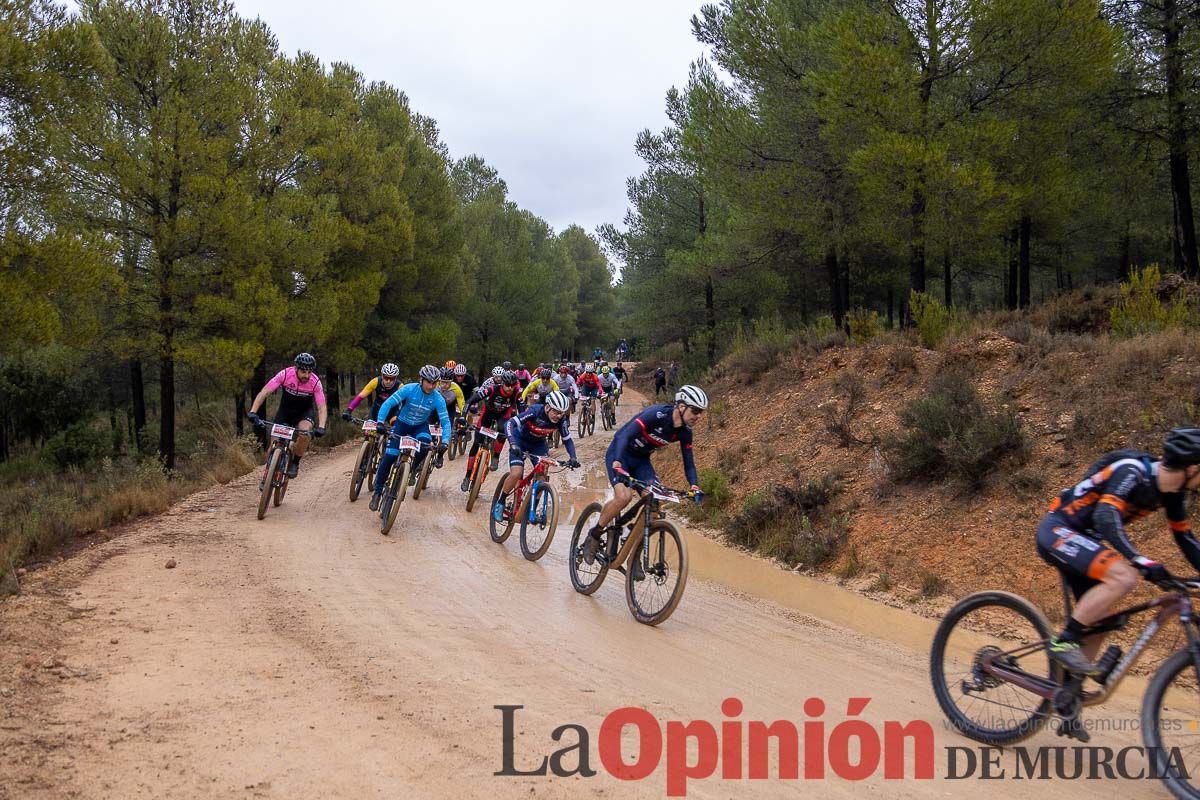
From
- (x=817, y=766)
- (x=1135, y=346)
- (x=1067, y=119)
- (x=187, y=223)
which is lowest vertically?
(x=817, y=766)

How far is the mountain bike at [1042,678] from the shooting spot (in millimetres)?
3930

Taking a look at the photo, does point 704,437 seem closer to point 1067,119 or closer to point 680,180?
point 1067,119

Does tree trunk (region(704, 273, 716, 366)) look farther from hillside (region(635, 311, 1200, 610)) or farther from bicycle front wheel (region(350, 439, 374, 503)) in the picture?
bicycle front wheel (region(350, 439, 374, 503))

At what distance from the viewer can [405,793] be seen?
3875 mm

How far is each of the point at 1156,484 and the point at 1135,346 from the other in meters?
7.68

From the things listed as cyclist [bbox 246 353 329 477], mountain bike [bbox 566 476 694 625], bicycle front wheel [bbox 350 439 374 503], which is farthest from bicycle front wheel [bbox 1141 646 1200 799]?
bicycle front wheel [bbox 350 439 374 503]

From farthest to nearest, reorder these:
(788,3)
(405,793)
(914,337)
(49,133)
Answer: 1. (788,3)
2. (914,337)
3. (49,133)
4. (405,793)

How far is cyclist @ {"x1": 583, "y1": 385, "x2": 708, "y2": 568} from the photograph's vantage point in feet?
24.8

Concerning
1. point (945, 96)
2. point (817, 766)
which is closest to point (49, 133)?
point (817, 766)

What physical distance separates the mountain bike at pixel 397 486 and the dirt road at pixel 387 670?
64cm

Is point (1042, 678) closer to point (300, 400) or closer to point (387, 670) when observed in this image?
point (387, 670)

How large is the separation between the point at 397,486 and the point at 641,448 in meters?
4.15

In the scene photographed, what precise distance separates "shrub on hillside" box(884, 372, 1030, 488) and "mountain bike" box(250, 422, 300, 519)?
27.7 feet

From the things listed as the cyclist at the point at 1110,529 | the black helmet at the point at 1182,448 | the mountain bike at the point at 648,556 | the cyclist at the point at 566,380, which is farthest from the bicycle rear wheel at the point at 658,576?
the cyclist at the point at 566,380
